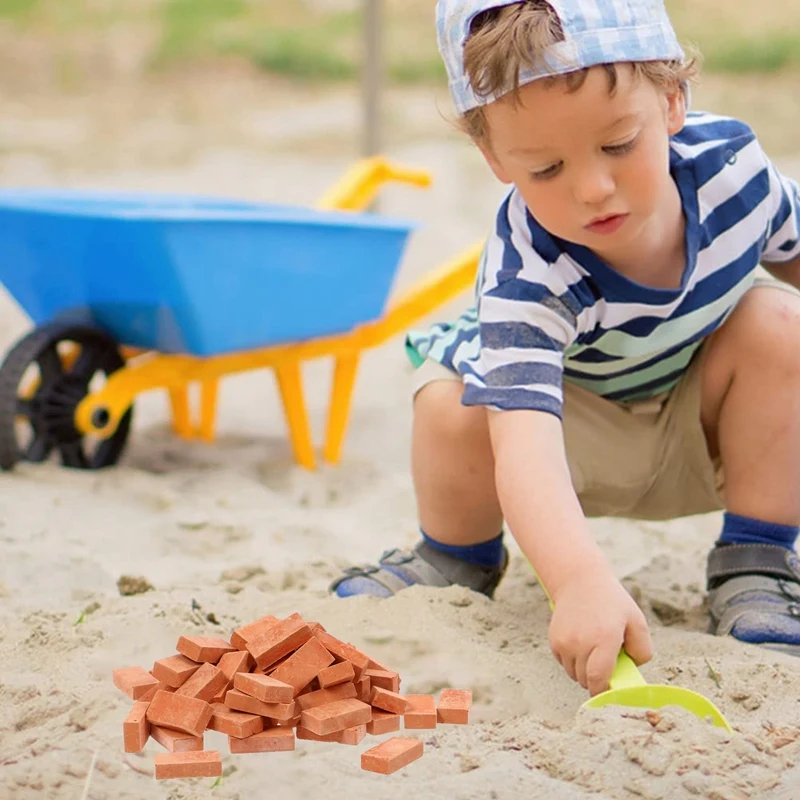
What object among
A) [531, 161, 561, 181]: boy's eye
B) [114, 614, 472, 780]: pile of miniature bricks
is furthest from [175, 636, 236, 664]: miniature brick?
[531, 161, 561, 181]: boy's eye

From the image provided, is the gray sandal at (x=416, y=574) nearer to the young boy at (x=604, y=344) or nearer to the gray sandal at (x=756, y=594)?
the young boy at (x=604, y=344)

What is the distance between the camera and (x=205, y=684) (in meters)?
1.23

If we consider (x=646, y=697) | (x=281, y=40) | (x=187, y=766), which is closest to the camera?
(x=187, y=766)

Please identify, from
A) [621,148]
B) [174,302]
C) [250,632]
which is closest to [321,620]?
[250,632]

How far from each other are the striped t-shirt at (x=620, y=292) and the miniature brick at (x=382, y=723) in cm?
37

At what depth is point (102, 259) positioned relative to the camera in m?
2.30

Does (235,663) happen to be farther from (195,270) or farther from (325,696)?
(195,270)

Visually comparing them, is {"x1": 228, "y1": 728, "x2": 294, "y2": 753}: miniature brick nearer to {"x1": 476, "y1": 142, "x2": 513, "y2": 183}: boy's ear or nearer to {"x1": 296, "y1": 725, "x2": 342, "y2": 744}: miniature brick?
{"x1": 296, "y1": 725, "x2": 342, "y2": 744}: miniature brick

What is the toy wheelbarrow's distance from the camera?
226 cm

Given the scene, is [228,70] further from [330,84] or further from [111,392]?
[111,392]

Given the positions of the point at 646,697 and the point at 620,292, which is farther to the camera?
the point at 620,292

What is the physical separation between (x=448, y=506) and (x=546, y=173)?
1.65 ft

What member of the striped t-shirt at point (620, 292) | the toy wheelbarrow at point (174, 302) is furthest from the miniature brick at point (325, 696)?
the toy wheelbarrow at point (174, 302)

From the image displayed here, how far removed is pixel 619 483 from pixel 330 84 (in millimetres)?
8218
